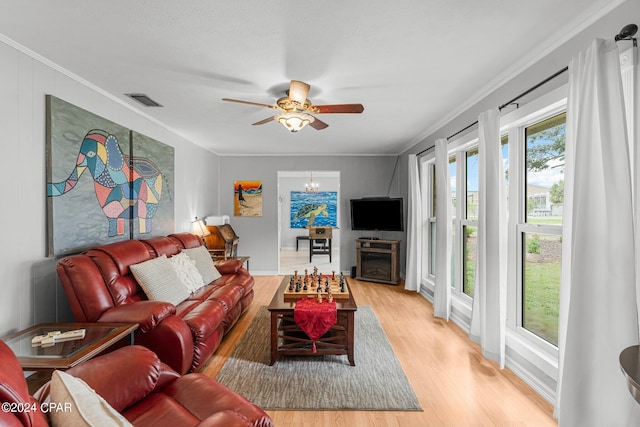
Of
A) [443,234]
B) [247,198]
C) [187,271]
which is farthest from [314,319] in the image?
[247,198]

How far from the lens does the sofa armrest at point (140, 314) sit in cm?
216

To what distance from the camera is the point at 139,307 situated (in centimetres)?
228

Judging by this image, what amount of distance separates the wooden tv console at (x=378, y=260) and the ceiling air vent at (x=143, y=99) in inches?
156

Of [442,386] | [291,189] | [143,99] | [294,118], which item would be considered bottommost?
[442,386]

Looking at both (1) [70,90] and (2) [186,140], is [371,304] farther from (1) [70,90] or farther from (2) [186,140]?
(1) [70,90]

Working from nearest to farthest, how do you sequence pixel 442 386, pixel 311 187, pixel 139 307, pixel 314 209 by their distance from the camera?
pixel 139 307 < pixel 442 386 < pixel 311 187 < pixel 314 209

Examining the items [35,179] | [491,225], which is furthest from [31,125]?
[491,225]

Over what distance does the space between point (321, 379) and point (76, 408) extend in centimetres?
186

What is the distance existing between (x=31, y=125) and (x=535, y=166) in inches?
153

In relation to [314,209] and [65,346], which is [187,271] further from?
[314,209]

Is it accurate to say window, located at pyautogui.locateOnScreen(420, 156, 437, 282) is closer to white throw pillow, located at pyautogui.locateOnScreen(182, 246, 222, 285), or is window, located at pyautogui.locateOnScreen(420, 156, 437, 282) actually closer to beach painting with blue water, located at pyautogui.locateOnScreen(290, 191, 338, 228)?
white throw pillow, located at pyautogui.locateOnScreen(182, 246, 222, 285)

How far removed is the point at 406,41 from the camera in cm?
→ 208

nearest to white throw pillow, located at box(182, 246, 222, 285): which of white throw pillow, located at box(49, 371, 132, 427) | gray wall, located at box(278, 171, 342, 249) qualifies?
white throw pillow, located at box(49, 371, 132, 427)

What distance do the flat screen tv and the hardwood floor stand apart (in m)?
2.09
